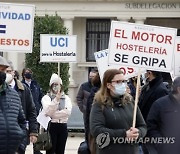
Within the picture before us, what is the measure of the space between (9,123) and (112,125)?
1063 mm

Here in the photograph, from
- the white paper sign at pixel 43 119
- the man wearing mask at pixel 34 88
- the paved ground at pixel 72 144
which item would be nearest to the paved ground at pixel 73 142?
the paved ground at pixel 72 144

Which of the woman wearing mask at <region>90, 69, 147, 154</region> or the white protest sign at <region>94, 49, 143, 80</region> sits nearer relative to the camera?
the woman wearing mask at <region>90, 69, 147, 154</region>

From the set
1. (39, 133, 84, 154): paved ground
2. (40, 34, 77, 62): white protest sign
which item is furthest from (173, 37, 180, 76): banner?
(39, 133, 84, 154): paved ground

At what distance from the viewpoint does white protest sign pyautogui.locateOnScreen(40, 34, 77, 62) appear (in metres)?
12.1

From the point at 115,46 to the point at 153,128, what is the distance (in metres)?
1.06

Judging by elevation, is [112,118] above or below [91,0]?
below

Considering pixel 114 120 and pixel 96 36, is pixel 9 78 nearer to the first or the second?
pixel 114 120

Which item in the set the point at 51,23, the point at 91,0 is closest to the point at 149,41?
the point at 51,23

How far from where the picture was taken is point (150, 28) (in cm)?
696

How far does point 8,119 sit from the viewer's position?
20.3ft

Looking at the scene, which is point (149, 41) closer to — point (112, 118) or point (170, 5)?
point (112, 118)

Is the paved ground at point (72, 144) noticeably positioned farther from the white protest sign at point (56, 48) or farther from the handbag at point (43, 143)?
the handbag at point (43, 143)

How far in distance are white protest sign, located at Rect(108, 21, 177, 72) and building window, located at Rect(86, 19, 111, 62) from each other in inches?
1135

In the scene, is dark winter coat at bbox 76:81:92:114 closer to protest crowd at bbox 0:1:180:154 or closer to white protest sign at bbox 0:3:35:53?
protest crowd at bbox 0:1:180:154
